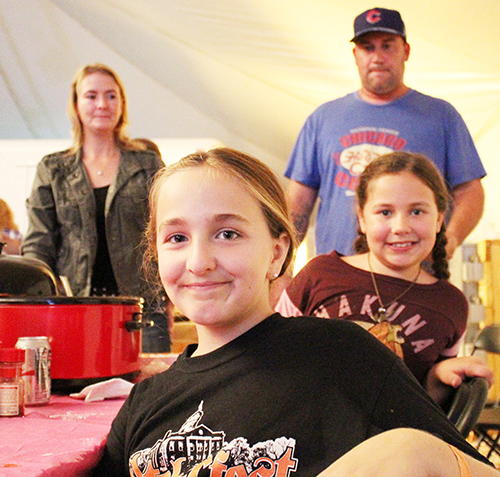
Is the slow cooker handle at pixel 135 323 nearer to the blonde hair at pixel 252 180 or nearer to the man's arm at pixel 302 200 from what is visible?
the blonde hair at pixel 252 180

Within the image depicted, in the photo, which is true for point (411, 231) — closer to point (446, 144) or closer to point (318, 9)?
point (446, 144)

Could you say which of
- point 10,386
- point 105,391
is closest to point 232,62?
point 105,391

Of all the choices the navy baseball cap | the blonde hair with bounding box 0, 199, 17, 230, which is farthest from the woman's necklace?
the blonde hair with bounding box 0, 199, 17, 230

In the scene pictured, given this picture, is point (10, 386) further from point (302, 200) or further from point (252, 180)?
point (302, 200)

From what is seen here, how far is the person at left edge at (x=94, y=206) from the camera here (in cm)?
194

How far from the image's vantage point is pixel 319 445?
0.73 m

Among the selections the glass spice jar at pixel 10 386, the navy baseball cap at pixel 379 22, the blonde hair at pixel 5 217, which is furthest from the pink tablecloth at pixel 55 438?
the blonde hair at pixel 5 217

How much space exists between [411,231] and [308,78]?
9.54ft

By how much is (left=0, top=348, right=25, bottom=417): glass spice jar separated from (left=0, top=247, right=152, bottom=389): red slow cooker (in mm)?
163

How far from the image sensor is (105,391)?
1.11 metres

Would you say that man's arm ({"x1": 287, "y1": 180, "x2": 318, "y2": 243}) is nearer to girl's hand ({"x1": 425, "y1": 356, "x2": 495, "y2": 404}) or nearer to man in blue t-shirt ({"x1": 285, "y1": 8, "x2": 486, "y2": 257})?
man in blue t-shirt ({"x1": 285, "y1": 8, "x2": 486, "y2": 257})

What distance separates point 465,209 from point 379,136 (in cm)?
33

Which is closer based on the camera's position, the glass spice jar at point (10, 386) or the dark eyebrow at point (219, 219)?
the dark eyebrow at point (219, 219)

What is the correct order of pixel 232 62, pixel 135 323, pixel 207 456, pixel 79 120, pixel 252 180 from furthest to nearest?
pixel 232 62 → pixel 79 120 → pixel 135 323 → pixel 252 180 → pixel 207 456
